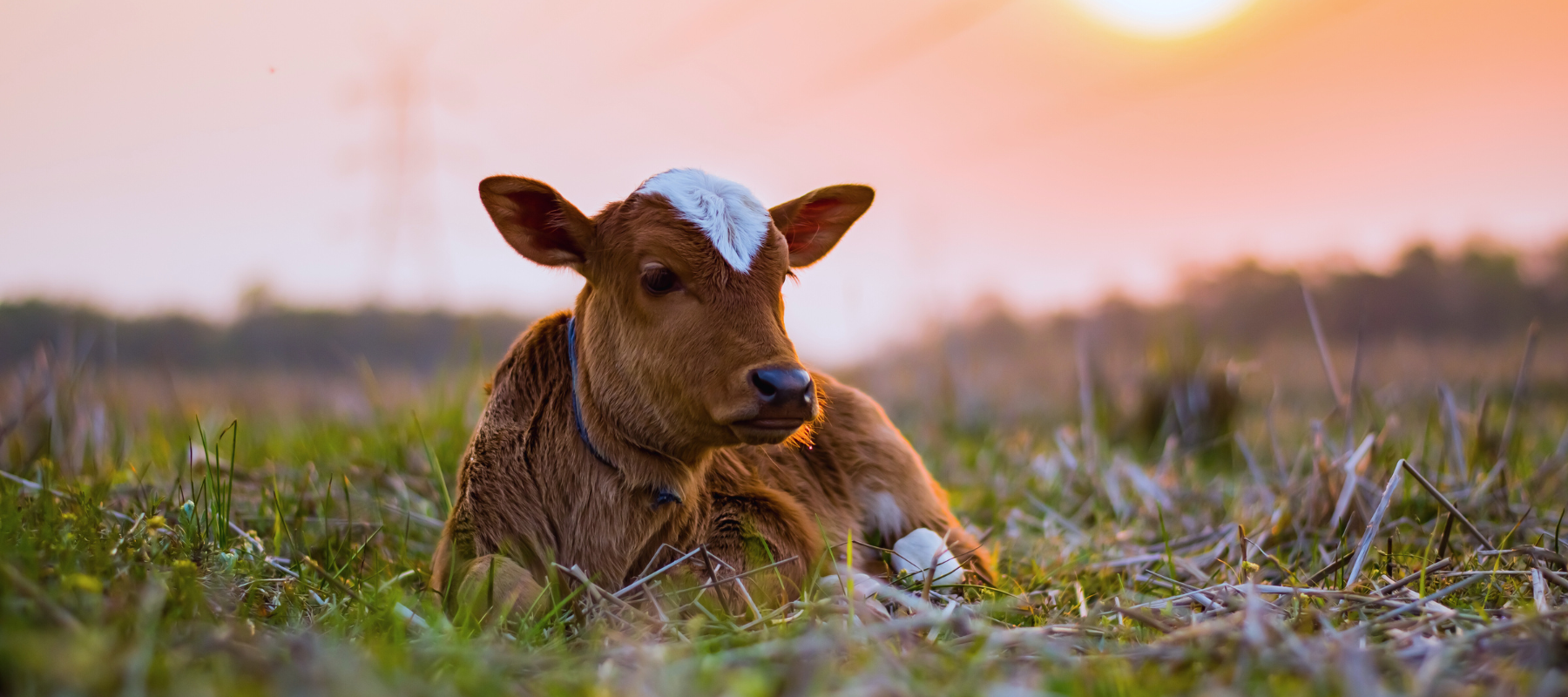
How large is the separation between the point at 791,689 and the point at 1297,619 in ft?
5.83

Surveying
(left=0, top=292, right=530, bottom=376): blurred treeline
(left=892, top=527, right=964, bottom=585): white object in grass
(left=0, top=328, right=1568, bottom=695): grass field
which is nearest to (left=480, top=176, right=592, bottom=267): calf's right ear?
(left=0, top=328, right=1568, bottom=695): grass field

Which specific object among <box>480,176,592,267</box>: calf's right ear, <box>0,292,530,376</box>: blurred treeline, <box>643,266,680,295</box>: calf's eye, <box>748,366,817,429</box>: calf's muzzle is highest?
<box>480,176,592,267</box>: calf's right ear

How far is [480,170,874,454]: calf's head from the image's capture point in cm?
→ 319

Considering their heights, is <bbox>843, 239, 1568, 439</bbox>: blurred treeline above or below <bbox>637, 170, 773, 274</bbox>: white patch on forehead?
below

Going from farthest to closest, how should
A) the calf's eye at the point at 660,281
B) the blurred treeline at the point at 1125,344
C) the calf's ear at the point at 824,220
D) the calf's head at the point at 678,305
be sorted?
the blurred treeline at the point at 1125,344 → the calf's ear at the point at 824,220 → the calf's eye at the point at 660,281 → the calf's head at the point at 678,305

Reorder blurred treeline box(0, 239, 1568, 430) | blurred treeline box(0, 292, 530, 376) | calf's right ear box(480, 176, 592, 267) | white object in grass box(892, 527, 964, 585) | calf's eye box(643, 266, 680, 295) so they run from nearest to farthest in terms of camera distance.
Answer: calf's eye box(643, 266, 680, 295) < calf's right ear box(480, 176, 592, 267) < white object in grass box(892, 527, 964, 585) < blurred treeline box(0, 292, 530, 376) < blurred treeline box(0, 239, 1568, 430)

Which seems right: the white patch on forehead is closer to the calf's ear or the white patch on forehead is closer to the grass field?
the calf's ear

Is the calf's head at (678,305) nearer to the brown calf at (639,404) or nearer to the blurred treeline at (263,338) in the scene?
the brown calf at (639,404)

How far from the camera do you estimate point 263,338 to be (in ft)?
60.0

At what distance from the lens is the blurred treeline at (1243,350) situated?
309 inches

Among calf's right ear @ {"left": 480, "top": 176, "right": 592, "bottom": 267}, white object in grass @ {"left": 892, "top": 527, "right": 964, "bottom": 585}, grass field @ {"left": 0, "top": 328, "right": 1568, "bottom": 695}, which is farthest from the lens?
white object in grass @ {"left": 892, "top": 527, "right": 964, "bottom": 585}

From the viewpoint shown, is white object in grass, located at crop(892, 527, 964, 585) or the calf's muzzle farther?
A: white object in grass, located at crop(892, 527, 964, 585)

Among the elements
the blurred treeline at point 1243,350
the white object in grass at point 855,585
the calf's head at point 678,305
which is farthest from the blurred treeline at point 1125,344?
the white object in grass at point 855,585

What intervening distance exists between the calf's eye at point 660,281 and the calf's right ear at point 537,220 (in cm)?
41
